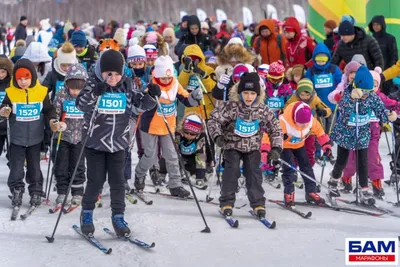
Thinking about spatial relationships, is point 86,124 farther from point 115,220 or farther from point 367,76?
point 367,76

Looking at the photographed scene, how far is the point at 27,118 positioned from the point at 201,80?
2.60 metres

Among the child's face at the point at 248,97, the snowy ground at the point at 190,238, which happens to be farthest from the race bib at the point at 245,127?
the snowy ground at the point at 190,238

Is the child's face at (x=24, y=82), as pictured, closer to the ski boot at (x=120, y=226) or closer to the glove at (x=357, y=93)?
the ski boot at (x=120, y=226)

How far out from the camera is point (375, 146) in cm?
773

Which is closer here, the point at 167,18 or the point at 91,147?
the point at 91,147

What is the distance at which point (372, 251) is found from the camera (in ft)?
18.2

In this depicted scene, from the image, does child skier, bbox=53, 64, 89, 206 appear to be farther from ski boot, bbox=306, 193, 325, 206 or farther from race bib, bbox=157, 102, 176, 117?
ski boot, bbox=306, 193, 325, 206

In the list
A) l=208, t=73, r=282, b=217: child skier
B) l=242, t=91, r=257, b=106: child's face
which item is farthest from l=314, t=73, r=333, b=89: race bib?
l=242, t=91, r=257, b=106: child's face

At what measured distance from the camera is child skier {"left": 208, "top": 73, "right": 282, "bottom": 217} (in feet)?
21.1

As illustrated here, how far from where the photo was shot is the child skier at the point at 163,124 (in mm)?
7355

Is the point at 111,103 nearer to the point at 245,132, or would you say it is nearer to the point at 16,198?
the point at 245,132

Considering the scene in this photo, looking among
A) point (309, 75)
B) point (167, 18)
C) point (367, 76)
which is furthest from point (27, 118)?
point (167, 18)

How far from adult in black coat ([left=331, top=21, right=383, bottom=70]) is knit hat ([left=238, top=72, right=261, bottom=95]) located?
13.6 ft

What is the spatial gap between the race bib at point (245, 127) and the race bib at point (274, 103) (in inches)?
71.4
